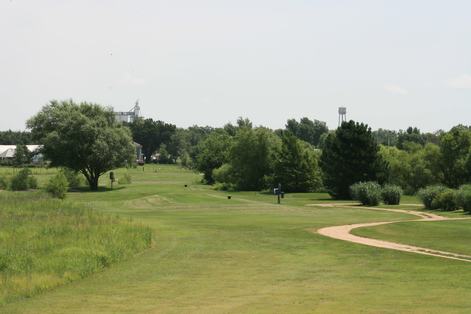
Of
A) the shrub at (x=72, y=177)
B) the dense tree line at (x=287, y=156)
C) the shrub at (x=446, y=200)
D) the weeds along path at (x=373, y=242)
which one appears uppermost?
the dense tree line at (x=287, y=156)

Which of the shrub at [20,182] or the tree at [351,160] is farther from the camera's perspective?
the shrub at [20,182]

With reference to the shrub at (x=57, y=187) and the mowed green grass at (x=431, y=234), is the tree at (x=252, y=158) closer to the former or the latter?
the shrub at (x=57, y=187)

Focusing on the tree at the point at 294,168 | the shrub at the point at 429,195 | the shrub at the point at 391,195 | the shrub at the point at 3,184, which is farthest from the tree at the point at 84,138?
the shrub at the point at 429,195

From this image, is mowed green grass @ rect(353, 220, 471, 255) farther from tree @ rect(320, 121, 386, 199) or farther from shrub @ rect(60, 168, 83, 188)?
shrub @ rect(60, 168, 83, 188)

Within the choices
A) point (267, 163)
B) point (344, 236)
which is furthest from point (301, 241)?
point (267, 163)

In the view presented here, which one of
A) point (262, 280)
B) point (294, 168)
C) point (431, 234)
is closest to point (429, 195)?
point (431, 234)

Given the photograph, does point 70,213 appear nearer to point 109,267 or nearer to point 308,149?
point 109,267

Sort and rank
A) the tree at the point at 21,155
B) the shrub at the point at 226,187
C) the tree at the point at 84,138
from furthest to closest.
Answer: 1. the tree at the point at 21,155
2. the shrub at the point at 226,187
3. the tree at the point at 84,138

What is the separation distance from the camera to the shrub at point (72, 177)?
3714 inches

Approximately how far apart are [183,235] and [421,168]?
59955 millimetres

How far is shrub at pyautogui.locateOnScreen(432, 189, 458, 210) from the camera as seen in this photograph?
181ft

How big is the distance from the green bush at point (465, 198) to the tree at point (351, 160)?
28007 millimetres

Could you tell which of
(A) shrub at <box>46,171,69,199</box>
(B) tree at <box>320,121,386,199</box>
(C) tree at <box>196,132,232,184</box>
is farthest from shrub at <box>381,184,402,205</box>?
(C) tree at <box>196,132,232,184</box>

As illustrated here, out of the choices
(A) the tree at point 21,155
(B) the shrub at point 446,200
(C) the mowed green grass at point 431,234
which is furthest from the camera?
(A) the tree at point 21,155
